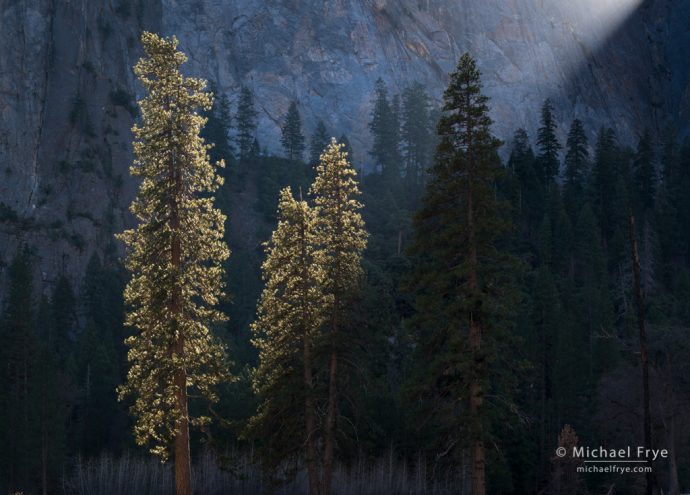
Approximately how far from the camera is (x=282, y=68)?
447ft

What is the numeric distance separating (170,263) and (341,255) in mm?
9475

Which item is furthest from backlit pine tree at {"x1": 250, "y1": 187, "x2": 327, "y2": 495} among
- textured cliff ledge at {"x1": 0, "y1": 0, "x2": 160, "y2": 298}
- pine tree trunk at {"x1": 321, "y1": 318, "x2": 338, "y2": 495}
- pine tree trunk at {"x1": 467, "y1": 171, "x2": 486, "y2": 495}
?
textured cliff ledge at {"x1": 0, "y1": 0, "x2": 160, "y2": 298}

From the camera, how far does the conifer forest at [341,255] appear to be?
27281mm

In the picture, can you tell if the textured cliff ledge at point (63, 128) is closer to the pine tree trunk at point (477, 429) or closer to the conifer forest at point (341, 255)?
the conifer forest at point (341, 255)

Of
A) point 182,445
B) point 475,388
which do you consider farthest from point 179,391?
point 475,388

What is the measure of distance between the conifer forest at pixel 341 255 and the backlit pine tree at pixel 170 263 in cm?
9

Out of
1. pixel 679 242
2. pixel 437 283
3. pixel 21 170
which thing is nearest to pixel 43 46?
pixel 21 170

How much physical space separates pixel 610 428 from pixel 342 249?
23.2 m

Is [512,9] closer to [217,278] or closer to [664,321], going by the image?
[664,321]

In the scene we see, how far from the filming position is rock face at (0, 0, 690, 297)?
333 ft

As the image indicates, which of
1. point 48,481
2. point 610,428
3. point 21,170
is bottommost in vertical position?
point 48,481

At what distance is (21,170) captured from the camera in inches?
3937

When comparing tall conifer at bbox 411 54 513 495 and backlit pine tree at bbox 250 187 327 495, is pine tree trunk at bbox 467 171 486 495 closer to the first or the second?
tall conifer at bbox 411 54 513 495

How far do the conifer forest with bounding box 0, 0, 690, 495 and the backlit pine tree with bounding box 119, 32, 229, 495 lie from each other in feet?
0.31
